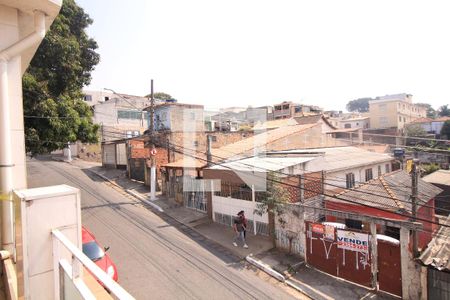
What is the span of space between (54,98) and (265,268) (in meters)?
11.3

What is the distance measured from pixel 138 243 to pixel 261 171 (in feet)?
20.1

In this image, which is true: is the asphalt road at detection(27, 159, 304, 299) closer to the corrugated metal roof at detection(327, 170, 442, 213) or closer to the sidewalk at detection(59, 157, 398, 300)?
the sidewalk at detection(59, 157, 398, 300)

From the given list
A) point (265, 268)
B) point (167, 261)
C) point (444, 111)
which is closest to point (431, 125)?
point (444, 111)

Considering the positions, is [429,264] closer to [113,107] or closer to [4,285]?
[4,285]

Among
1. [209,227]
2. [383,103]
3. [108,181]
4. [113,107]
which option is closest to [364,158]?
[209,227]

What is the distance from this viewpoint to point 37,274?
2.76 meters

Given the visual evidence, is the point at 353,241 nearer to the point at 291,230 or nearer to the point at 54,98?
the point at 291,230

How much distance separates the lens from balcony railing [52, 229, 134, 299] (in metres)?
1.84

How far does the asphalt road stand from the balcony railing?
627 cm

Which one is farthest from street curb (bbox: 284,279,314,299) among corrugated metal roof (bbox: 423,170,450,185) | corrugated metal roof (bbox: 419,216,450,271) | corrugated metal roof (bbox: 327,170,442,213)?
corrugated metal roof (bbox: 423,170,450,185)

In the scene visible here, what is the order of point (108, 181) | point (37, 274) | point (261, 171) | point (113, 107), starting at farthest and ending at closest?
point (113, 107) < point (108, 181) < point (261, 171) < point (37, 274)

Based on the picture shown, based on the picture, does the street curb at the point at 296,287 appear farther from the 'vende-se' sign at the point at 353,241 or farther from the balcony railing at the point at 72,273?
the balcony railing at the point at 72,273

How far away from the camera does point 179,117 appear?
2738 cm

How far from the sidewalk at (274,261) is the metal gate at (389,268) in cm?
33
